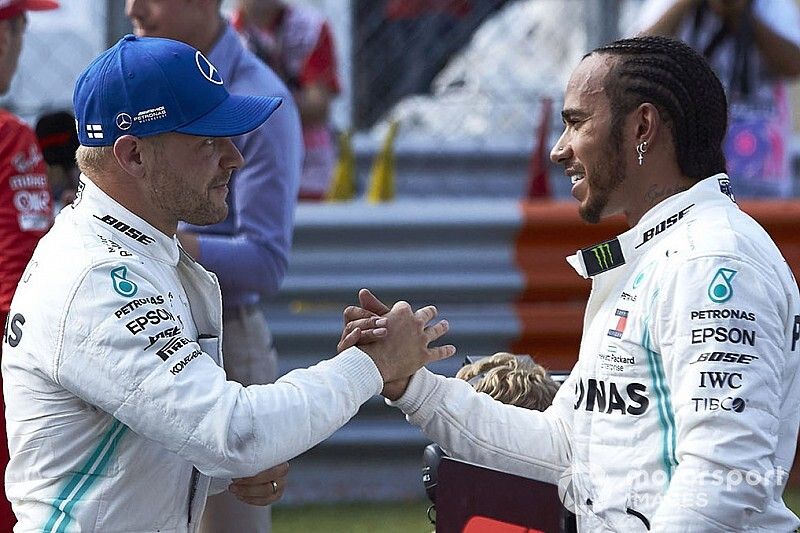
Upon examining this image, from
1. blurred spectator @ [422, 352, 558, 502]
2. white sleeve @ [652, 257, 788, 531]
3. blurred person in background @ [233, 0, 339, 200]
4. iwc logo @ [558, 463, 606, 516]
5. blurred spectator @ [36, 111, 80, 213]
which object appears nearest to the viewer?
white sleeve @ [652, 257, 788, 531]

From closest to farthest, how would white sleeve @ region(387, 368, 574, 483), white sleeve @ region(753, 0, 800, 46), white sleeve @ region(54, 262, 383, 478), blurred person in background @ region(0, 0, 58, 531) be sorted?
white sleeve @ region(54, 262, 383, 478)
white sleeve @ region(387, 368, 574, 483)
blurred person in background @ region(0, 0, 58, 531)
white sleeve @ region(753, 0, 800, 46)

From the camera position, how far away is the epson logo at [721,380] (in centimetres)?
248

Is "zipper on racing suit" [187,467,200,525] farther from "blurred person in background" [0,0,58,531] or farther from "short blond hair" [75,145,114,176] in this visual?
"blurred person in background" [0,0,58,531]

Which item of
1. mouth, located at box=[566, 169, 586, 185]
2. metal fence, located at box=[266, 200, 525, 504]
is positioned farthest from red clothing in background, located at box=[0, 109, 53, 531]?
metal fence, located at box=[266, 200, 525, 504]

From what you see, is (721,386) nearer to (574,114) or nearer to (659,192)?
(659,192)

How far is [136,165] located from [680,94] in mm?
1060

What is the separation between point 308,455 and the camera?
18.9 ft

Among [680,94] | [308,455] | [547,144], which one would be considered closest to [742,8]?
[547,144]

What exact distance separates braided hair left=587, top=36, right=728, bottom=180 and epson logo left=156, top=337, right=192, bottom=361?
0.92 m

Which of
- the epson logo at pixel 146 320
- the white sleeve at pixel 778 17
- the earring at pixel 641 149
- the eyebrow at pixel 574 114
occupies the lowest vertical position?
the epson logo at pixel 146 320

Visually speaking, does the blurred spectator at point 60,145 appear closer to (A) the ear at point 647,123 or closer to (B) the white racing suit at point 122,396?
(B) the white racing suit at point 122,396

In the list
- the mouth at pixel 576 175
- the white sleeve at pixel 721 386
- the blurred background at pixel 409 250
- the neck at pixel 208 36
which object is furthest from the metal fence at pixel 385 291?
the white sleeve at pixel 721 386

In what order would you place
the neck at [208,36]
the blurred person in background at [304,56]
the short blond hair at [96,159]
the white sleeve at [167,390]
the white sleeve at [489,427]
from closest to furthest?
1. the white sleeve at [167,390]
2. the short blond hair at [96,159]
3. the white sleeve at [489,427]
4. the neck at [208,36]
5. the blurred person in background at [304,56]

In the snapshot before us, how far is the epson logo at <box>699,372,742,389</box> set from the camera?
8.13ft
